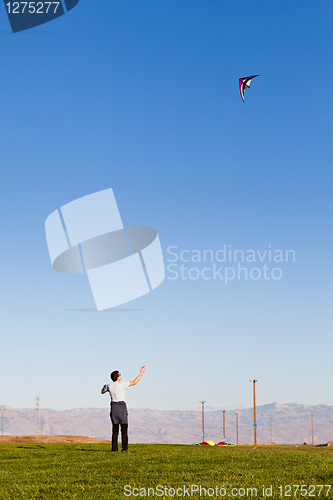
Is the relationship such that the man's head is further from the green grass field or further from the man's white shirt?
the green grass field

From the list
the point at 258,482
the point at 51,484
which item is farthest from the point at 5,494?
the point at 258,482

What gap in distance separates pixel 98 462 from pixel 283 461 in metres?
4.66

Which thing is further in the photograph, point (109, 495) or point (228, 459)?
point (228, 459)

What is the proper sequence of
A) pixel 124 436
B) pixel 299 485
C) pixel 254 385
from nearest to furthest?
pixel 299 485 < pixel 124 436 < pixel 254 385

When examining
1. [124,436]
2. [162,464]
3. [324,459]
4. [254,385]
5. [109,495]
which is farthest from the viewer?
[254,385]

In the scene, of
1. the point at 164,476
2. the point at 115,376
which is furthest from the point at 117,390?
the point at 164,476

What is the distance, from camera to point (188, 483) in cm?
1098

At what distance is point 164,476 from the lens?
11984 millimetres


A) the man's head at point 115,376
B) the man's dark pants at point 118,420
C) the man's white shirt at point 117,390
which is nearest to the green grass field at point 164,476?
the man's dark pants at point 118,420

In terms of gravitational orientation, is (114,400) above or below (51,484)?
above

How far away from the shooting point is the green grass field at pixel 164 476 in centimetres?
994

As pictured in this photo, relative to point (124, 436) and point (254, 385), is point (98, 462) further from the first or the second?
point (254, 385)

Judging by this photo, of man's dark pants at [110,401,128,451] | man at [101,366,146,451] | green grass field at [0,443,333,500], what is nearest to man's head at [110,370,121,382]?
man at [101,366,146,451]

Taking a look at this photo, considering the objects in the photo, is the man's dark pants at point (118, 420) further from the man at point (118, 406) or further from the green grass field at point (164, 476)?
the green grass field at point (164, 476)
